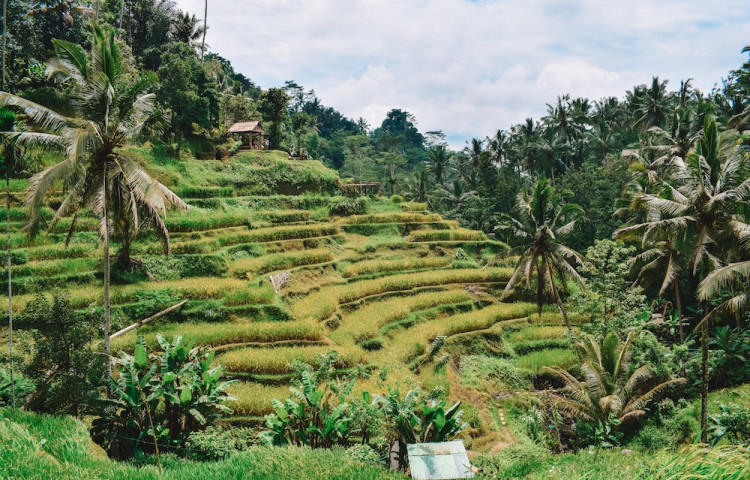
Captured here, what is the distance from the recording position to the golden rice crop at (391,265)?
22.8 m

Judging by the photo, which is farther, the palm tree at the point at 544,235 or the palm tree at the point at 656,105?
the palm tree at the point at 656,105

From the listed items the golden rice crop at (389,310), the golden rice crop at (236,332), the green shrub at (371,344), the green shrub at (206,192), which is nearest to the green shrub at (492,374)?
the golden rice crop at (389,310)

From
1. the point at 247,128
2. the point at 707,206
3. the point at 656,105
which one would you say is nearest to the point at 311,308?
the point at 707,206

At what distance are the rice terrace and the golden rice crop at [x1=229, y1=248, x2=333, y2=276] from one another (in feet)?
0.77

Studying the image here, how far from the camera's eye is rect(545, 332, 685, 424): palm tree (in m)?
13.8

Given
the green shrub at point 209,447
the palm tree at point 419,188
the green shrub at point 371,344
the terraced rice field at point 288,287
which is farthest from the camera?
the palm tree at point 419,188

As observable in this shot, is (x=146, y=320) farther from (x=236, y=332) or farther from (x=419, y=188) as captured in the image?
(x=419, y=188)

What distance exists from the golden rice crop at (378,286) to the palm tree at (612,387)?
8.50m

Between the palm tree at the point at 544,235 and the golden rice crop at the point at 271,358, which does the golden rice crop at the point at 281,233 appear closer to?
the golden rice crop at the point at 271,358

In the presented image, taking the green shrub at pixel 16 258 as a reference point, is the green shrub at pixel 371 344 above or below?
below

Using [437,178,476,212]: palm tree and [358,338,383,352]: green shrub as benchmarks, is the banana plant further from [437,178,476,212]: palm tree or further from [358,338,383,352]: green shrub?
[437,178,476,212]: palm tree

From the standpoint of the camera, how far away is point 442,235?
29.2 meters

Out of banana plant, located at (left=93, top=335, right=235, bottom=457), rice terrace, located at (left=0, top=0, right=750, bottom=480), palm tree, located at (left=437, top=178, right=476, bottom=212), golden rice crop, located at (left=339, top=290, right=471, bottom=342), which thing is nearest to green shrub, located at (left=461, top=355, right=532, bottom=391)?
rice terrace, located at (left=0, top=0, right=750, bottom=480)

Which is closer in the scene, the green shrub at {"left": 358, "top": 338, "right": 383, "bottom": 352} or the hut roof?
the green shrub at {"left": 358, "top": 338, "right": 383, "bottom": 352}
